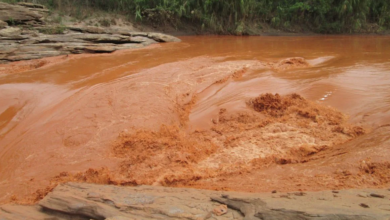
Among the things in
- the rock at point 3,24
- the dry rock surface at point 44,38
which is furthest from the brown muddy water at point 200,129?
the rock at point 3,24

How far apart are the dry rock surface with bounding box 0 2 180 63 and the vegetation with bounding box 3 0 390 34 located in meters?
4.56

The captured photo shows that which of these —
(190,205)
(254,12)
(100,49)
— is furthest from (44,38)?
(254,12)

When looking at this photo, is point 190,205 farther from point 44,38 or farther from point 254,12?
point 254,12

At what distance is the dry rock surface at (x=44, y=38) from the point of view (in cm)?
966

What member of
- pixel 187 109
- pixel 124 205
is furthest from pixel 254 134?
→ pixel 124 205

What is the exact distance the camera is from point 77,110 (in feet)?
15.5

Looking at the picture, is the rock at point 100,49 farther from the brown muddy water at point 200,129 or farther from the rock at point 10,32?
the brown muddy water at point 200,129

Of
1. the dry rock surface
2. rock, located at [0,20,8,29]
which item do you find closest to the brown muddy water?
the dry rock surface

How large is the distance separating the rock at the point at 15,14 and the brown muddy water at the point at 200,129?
7.08 metres

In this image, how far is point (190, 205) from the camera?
203cm

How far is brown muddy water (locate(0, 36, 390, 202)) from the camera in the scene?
3.00 metres

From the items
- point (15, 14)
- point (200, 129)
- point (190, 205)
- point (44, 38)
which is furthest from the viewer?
point (15, 14)

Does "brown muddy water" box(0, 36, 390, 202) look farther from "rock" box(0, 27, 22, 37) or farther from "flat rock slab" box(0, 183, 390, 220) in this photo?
"rock" box(0, 27, 22, 37)

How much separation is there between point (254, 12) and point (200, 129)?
15.5 meters
